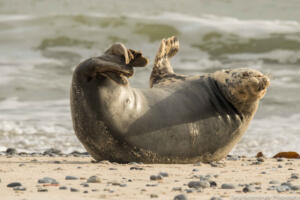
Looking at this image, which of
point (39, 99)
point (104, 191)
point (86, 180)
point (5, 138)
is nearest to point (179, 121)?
point (86, 180)

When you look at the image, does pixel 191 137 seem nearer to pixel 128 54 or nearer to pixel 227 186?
pixel 128 54

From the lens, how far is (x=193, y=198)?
3211 millimetres

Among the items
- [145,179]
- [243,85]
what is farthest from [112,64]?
[243,85]

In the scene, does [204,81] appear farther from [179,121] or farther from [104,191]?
[104,191]

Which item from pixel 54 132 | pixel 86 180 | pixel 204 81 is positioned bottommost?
pixel 54 132

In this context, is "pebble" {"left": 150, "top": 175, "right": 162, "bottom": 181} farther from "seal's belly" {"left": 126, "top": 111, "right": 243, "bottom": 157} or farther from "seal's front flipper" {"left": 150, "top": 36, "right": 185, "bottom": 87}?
"seal's front flipper" {"left": 150, "top": 36, "right": 185, "bottom": 87}

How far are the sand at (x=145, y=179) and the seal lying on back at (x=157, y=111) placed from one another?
6.0 inches

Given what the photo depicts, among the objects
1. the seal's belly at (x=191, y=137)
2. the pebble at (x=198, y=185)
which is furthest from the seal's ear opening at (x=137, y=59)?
the pebble at (x=198, y=185)

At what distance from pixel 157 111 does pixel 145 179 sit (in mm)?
1134

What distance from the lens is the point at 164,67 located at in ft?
20.9

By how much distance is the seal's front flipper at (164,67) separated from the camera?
6.11 metres

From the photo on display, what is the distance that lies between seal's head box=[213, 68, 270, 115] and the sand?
637 millimetres

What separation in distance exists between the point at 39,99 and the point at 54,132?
4.29 metres

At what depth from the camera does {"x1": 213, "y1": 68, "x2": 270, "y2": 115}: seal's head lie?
5.21 m
